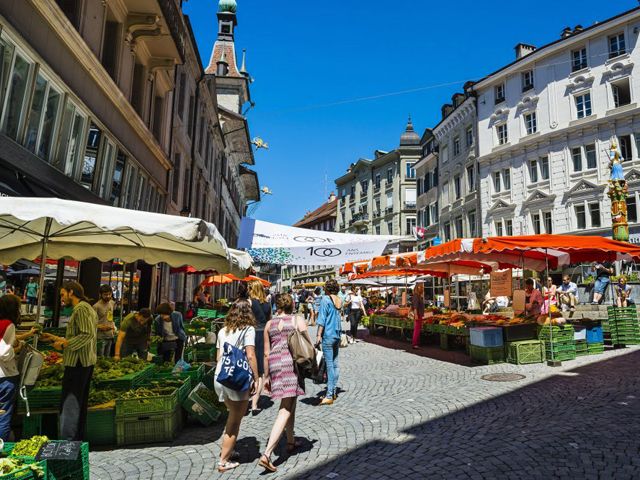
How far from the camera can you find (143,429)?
18.1 feet

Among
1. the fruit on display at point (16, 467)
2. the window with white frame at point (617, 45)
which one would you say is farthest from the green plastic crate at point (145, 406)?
the window with white frame at point (617, 45)

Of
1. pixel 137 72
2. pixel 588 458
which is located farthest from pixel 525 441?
pixel 137 72

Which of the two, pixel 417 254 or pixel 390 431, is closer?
pixel 390 431

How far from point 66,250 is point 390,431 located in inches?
278

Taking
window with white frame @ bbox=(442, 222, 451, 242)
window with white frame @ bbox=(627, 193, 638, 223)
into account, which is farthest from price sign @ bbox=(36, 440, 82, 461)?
window with white frame @ bbox=(442, 222, 451, 242)

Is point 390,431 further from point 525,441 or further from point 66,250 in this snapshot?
point 66,250

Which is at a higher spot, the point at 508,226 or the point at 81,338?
the point at 508,226

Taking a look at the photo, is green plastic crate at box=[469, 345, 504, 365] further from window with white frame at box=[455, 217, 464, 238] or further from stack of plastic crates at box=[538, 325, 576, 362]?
window with white frame at box=[455, 217, 464, 238]

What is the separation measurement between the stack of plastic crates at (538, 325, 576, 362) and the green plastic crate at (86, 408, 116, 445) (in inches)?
350

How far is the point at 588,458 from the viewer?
4.66m

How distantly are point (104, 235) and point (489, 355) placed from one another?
27.6 feet

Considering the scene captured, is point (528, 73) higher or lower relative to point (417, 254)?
higher

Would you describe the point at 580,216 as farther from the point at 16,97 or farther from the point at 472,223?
the point at 16,97

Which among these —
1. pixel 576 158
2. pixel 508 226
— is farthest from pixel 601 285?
pixel 508 226
